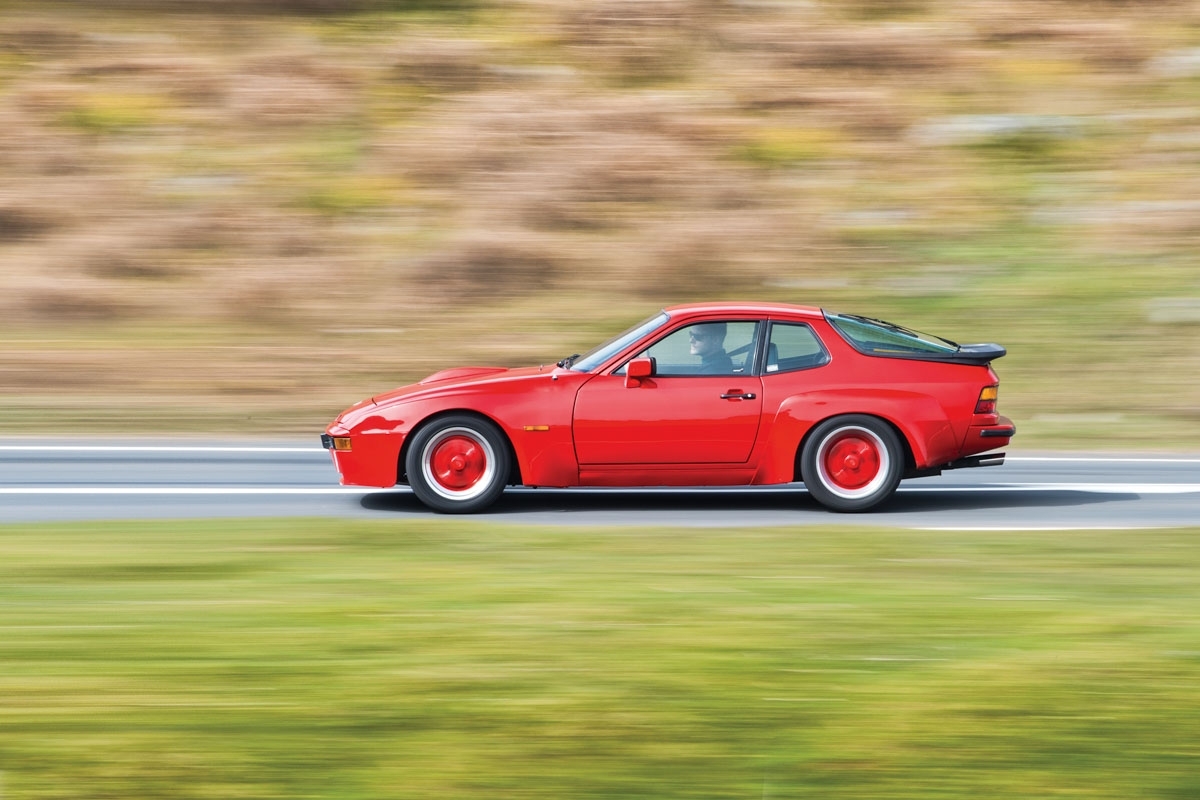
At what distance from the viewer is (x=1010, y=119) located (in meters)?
20.8

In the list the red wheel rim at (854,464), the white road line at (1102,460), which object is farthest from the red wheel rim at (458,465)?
the white road line at (1102,460)

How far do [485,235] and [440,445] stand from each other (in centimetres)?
958

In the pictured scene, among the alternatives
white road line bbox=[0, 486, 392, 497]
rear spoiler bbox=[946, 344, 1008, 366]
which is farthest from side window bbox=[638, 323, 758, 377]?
white road line bbox=[0, 486, 392, 497]

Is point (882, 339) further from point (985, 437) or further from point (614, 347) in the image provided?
point (614, 347)

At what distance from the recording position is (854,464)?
29.6ft

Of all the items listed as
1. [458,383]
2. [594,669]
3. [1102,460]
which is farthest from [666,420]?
[1102,460]

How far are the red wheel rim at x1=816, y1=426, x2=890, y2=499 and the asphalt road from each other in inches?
7.9

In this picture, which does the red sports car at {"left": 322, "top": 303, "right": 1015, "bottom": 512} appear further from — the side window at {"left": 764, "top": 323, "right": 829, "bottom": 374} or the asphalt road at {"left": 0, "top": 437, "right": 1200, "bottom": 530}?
the asphalt road at {"left": 0, "top": 437, "right": 1200, "bottom": 530}

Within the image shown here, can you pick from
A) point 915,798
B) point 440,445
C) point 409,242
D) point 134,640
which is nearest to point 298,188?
point 409,242

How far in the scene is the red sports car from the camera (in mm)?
8805

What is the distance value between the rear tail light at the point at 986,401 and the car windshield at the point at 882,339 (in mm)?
329

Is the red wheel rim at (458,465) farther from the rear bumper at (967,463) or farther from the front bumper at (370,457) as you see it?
the rear bumper at (967,463)

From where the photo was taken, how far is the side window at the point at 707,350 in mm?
8930

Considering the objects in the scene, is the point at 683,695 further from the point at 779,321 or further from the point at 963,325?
the point at 963,325
